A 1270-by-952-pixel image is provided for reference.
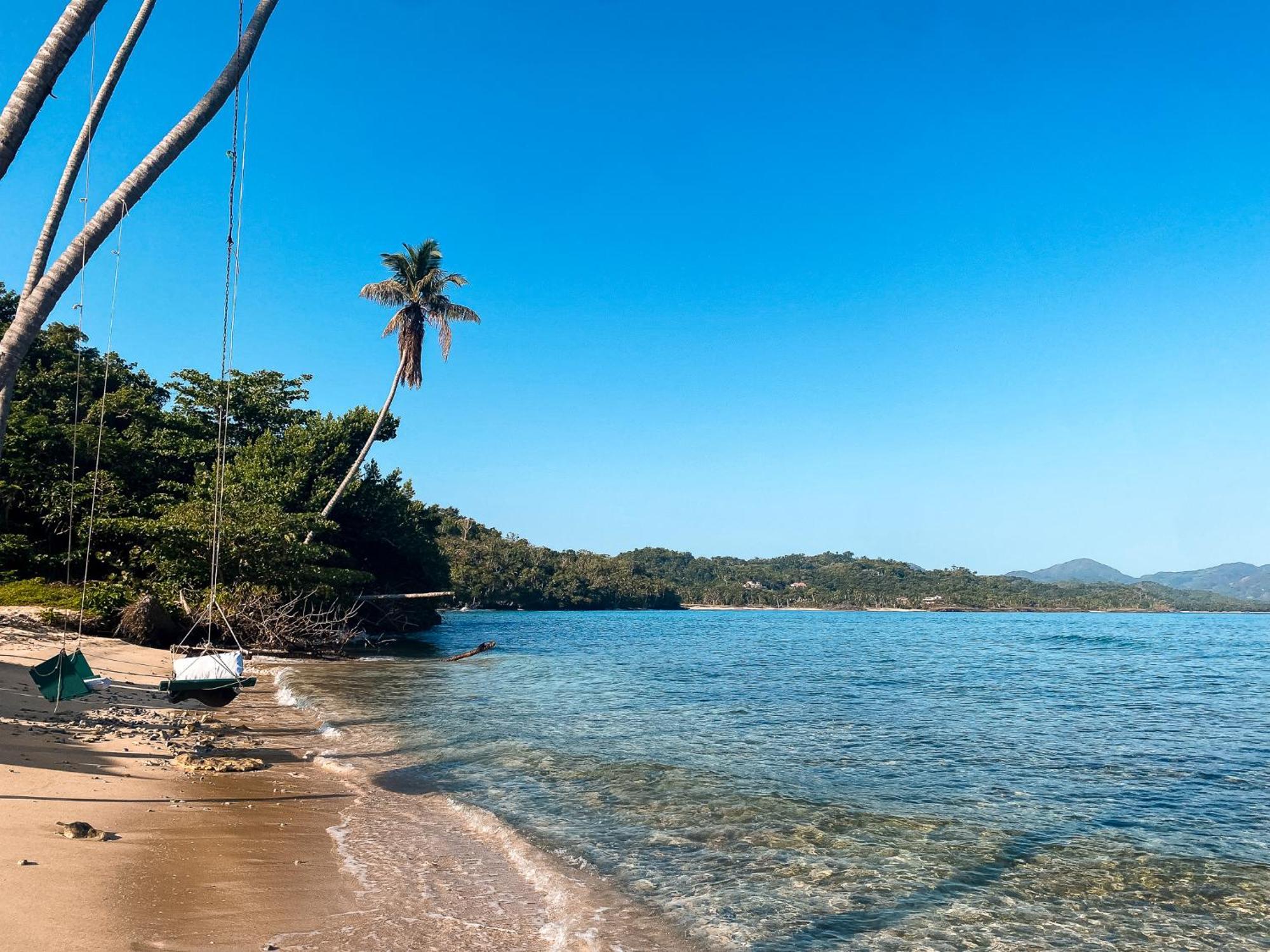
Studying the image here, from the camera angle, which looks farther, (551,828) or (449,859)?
(551,828)

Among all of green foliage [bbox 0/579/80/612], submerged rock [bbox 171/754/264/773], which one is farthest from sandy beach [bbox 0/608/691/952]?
green foliage [bbox 0/579/80/612]

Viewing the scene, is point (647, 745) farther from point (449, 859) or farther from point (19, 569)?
point (19, 569)

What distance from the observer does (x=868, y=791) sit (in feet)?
35.9

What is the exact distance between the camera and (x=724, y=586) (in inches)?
6186

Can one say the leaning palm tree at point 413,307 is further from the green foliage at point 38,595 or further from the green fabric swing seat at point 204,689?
the green fabric swing seat at point 204,689

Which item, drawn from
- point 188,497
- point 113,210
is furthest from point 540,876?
point 188,497

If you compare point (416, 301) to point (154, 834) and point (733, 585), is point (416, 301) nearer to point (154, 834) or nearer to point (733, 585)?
point (154, 834)

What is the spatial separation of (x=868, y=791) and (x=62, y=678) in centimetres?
1151

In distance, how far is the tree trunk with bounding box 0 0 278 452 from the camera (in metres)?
8.30

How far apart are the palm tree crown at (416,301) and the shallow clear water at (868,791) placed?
15363 millimetres

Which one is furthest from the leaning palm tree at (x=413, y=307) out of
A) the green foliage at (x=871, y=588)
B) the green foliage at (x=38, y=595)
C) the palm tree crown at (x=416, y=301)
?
the green foliage at (x=871, y=588)

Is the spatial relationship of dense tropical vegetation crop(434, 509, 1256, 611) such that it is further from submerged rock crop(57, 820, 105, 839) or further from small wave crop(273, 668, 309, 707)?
submerged rock crop(57, 820, 105, 839)

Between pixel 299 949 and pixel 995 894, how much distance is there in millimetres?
6266

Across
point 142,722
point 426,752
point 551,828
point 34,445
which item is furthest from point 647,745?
point 34,445
